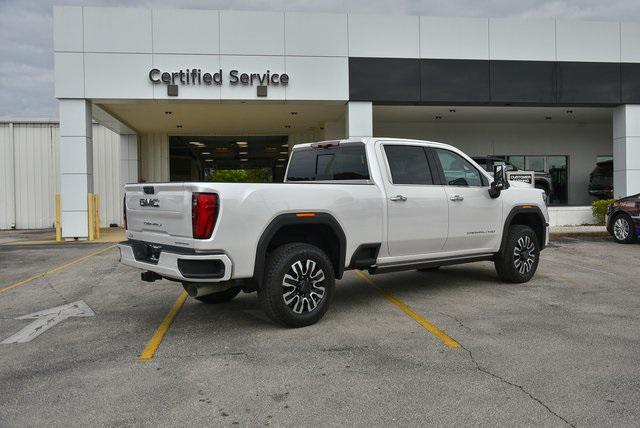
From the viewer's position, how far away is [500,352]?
4.59 metres

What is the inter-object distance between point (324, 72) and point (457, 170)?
9.29 m

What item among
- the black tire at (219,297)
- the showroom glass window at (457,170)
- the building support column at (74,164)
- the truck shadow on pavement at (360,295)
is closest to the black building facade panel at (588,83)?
the truck shadow on pavement at (360,295)

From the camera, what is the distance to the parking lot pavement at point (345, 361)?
11.3 feet

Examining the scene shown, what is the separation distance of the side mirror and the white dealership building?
29.1 feet

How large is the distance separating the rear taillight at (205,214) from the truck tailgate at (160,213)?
92 mm

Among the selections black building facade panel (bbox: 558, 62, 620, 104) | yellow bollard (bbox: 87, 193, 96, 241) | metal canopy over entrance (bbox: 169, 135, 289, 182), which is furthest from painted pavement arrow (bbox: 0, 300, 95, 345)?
metal canopy over entrance (bbox: 169, 135, 289, 182)

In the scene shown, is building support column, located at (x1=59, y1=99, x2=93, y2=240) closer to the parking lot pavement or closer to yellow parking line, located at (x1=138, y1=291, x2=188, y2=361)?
the parking lot pavement

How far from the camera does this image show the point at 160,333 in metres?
5.37

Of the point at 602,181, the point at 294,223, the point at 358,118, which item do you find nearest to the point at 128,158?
the point at 358,118

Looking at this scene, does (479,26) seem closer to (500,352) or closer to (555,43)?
(555,43)

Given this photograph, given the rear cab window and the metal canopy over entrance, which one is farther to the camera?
the metal canopy over entrance

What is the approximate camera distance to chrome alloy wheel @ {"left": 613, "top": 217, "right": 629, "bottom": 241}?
42.0ft

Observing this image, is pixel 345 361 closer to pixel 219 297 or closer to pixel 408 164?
pixel 219 297

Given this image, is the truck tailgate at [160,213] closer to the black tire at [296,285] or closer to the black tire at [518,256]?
the black tire at [296,285]
